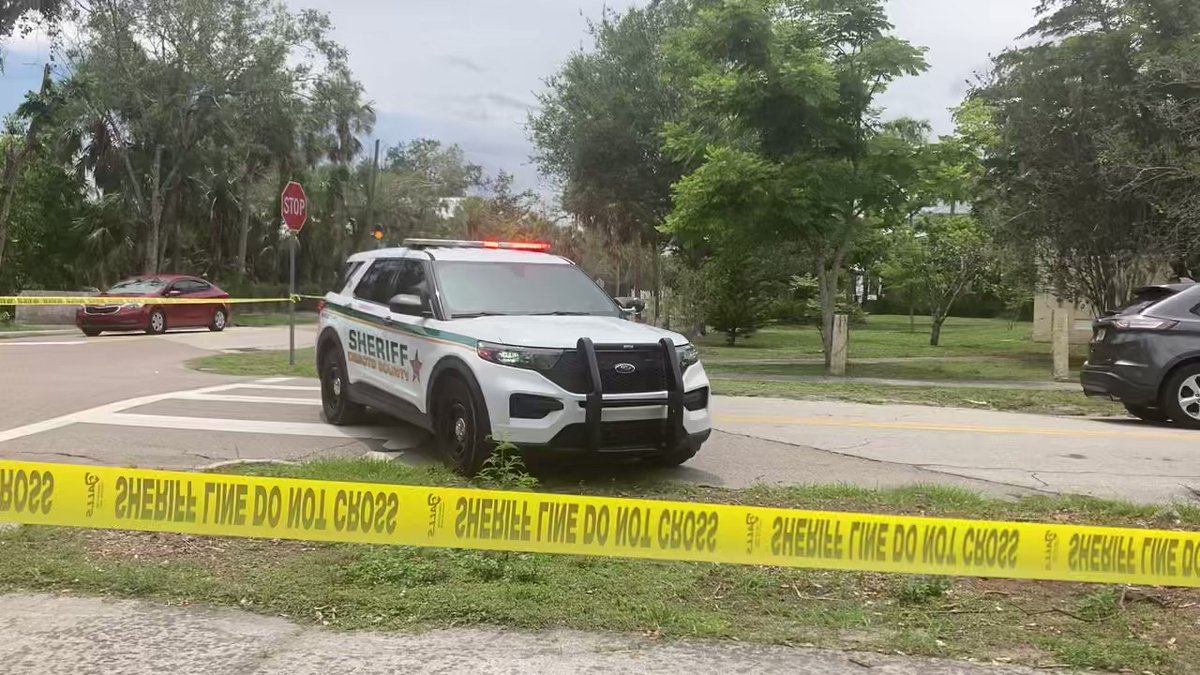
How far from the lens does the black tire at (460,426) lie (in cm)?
630

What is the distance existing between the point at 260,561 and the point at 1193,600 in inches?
176

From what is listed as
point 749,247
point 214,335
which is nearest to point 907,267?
point 749,247

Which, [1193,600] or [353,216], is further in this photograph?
[353,216]

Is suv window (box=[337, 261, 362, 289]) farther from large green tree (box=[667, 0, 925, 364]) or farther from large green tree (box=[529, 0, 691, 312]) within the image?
large green tree (box=[529, 0, 691, 312])

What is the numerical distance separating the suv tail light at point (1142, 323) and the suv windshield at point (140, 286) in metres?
20.6

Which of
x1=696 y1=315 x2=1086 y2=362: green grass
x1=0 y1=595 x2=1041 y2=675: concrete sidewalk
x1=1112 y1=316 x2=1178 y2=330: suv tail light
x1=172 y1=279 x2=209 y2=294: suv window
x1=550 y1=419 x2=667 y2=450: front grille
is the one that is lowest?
x1=0 y1=595 x2=1041 y2=675: concrete sidewalk

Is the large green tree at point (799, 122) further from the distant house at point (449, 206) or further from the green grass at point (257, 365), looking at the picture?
the distant house at point (449, 206)

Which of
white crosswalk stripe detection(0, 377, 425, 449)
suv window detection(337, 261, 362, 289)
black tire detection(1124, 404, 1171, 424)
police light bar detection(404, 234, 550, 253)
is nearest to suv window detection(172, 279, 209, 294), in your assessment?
white crosswalk stripe detection(0, 377, 425, 449)

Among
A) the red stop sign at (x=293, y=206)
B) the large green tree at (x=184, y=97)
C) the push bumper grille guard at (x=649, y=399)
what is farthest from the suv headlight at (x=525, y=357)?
the large green tree at (x=184, y=97)

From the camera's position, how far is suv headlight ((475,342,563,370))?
616cm

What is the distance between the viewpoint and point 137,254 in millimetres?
36125

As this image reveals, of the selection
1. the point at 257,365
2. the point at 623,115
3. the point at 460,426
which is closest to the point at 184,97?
the point at 623,115

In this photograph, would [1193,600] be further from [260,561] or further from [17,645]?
[17,645]

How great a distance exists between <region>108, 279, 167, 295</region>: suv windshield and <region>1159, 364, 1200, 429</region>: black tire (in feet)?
69.2
